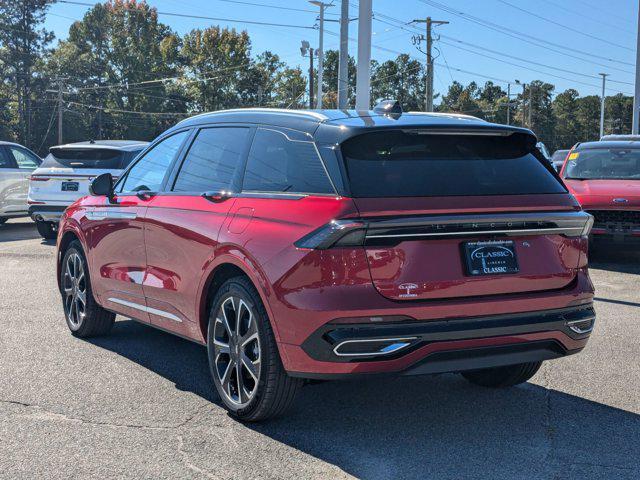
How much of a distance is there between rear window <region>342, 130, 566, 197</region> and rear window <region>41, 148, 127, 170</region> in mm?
9828

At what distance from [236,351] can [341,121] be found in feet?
4.71

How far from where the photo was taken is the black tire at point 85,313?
6.52m

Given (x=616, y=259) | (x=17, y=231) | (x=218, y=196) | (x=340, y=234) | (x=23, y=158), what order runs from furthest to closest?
(x=23, y=158), (x=17, y=231), (x=616, y=259), (x=218, y=196), (x=340, y=234)

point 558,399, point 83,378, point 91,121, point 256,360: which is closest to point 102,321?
point 83,378

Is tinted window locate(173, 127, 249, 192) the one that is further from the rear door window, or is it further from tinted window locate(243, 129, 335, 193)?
the rear door window

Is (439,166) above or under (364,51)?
under

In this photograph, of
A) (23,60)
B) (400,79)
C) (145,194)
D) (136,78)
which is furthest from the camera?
(400,79)

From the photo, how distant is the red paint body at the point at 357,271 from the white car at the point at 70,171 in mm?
8857

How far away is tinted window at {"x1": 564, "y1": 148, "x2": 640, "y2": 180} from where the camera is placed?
39.7 ft

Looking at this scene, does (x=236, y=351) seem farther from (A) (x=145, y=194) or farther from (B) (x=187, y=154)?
(A) (x=145, y=194)

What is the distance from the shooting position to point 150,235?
5473 mm

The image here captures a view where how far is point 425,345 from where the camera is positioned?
153 inches

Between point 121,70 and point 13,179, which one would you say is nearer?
point 13,179

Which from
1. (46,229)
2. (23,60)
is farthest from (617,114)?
(46,229)
